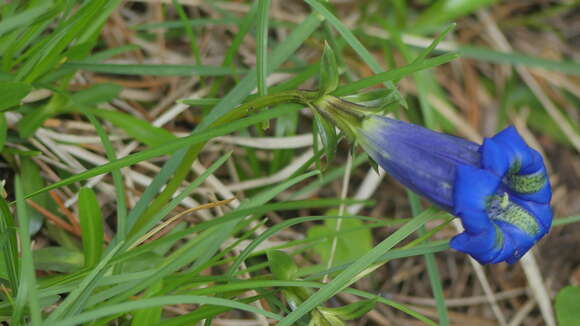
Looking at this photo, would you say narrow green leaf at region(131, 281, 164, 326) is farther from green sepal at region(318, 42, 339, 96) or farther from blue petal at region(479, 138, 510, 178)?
blue petal at region(479, 138, 510, 178)

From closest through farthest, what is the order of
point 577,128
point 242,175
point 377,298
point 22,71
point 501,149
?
point 501,149
point 377,298
point 22,71
point 242,175
point 577,128

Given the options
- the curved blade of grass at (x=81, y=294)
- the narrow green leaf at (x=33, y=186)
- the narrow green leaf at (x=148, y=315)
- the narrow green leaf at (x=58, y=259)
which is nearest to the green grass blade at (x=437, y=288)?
the narrow green leaf at (x=148, y=315)

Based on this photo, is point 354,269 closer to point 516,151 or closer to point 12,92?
point 516,151

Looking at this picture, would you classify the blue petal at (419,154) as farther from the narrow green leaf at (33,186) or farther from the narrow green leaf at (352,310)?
the narrow green leaf at (33,186)

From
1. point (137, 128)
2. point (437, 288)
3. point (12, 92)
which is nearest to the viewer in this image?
point (12, 92)

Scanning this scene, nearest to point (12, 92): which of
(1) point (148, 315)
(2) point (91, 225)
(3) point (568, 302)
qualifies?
(2) point (91, 225)

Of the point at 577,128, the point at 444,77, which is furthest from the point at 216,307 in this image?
the point at 577,128

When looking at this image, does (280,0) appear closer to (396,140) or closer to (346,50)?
(346,50)
